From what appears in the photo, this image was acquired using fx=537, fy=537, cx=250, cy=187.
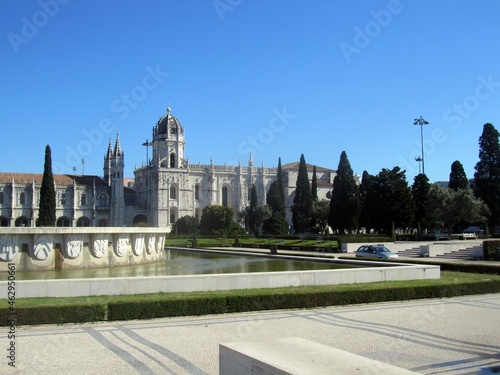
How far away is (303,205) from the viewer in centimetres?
7431

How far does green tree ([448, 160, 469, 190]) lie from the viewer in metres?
53.4

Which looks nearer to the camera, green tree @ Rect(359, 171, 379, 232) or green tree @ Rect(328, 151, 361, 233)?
green tree @ Rect(359, 171, 379, 232)

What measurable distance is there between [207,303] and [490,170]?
4728 cm

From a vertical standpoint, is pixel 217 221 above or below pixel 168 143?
below

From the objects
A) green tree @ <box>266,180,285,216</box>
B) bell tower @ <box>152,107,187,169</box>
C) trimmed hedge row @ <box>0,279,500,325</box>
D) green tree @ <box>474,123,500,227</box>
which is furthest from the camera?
bell tower @ <box>152,107,187,169</box>

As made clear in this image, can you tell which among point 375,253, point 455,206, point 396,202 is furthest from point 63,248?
point 455,206

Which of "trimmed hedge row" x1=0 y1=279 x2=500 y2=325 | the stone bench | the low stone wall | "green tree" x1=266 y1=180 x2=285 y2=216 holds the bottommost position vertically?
"trimmed hedge row" x1=0 y1=279 x2=500 y2=325

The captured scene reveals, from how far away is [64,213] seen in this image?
3179 inches

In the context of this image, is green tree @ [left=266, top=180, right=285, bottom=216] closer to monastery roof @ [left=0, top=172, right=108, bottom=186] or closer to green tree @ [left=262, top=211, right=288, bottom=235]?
green tree @ [left=262, top=211, right=288, bottom=235]

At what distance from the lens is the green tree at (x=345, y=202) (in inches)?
2302

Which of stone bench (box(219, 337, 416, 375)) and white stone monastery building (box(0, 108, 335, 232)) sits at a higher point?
white stone monastery building (box(0, 108, 335, 232))

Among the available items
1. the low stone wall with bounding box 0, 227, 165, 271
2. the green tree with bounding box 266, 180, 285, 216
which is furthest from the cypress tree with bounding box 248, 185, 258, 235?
the low stone wall with bounding box 0, 227, 165, 271

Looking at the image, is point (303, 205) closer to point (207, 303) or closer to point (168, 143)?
point (168, 143)

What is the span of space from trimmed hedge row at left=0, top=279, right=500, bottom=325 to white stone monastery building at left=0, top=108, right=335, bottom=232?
219 ft
